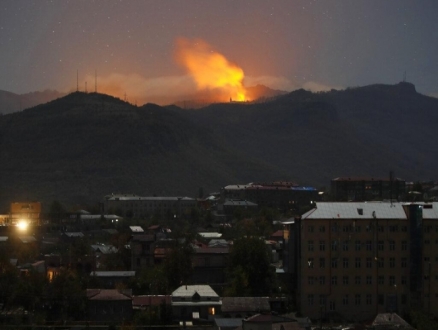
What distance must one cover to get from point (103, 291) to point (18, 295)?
410 centimetres

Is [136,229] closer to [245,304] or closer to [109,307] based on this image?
[109,307]

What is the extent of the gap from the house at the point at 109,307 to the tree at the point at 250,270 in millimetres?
6770

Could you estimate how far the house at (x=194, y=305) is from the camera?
56625 mm

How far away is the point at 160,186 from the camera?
575 feet

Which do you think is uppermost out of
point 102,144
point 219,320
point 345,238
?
point 102,144

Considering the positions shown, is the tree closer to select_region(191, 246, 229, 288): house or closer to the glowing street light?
select_region(191, 246, 229, 288): house

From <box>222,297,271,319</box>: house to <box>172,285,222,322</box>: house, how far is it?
1.93 feet

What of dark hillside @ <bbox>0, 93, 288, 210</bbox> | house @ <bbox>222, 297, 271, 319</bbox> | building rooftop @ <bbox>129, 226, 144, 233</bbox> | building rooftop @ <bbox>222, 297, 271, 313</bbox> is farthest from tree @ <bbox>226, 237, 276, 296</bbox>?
dark hillside @ <bbox>0, 93, 288, 210</bbox>

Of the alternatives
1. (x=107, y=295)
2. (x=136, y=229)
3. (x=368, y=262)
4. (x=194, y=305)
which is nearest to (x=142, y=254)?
(x=107, y=295)

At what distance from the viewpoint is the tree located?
205ft

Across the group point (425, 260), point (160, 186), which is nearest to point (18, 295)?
point (425, 260)

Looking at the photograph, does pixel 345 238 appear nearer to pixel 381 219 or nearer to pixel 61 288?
pixel 381 219

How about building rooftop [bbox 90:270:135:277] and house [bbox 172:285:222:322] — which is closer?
house [bbox 172:285:222:322]

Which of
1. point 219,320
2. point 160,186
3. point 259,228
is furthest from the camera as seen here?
point 160,186
